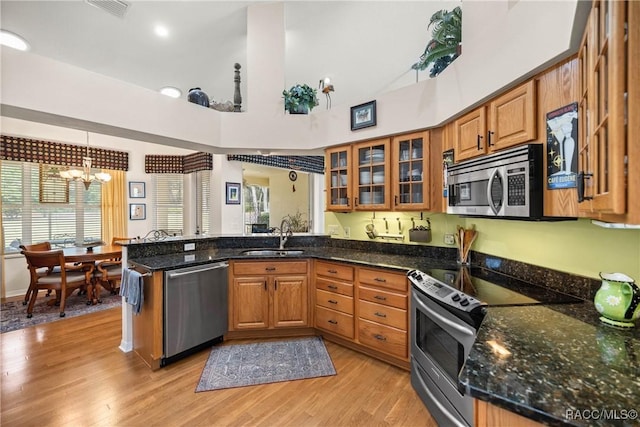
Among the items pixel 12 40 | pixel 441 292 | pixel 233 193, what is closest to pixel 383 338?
pixel 441 292

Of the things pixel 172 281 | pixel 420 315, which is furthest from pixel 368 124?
pixel 172 281

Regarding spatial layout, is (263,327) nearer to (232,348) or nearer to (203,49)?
(232,348)

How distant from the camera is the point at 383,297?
97.3 inches

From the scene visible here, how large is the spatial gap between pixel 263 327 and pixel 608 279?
276 cm

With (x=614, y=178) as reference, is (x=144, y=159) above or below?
above

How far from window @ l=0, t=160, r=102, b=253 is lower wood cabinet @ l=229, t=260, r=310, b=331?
4419 mm

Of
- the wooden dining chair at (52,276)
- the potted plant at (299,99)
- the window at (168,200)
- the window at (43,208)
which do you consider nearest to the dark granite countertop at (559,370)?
the potted plant at (299,99)

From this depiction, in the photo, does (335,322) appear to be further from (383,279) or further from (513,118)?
(513,118)

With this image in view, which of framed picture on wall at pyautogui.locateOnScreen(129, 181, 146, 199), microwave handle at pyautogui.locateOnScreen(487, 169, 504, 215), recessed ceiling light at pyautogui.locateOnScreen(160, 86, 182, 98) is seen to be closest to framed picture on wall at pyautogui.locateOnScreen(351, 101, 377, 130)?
microwave handle at pyautogui.locateOnScreen(487, 169, 504, 215)

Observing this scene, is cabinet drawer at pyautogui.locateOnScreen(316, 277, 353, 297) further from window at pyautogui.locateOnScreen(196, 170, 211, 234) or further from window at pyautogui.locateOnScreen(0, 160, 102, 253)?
window at pyautogui.locateOnScreen(0, 160, 102, 253)

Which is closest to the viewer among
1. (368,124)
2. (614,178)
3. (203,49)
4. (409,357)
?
(614,178)

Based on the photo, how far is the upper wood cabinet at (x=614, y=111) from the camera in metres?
0.74

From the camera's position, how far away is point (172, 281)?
8.08 feet

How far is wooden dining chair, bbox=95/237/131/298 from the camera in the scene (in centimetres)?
424
